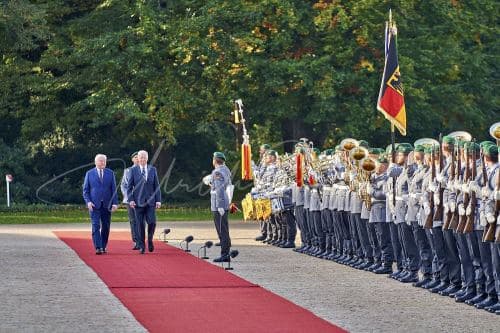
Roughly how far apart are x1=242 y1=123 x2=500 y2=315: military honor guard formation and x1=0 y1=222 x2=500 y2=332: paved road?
1.31ft

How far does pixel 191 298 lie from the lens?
1891 centimetres

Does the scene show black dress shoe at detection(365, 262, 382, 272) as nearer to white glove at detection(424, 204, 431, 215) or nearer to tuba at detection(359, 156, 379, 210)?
tuba at detection(359, 156, 379, 210)

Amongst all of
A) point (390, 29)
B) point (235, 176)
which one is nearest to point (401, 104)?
point (390, 29)

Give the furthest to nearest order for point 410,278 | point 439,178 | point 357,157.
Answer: point 357,157 → point 410,278 → point 439,178

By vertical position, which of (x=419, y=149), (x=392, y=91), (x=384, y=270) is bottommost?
(x=384, y=270)

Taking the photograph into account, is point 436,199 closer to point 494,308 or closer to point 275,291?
point 494,308

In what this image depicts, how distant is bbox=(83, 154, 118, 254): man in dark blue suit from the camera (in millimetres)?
28016

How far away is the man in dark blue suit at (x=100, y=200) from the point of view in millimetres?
28016

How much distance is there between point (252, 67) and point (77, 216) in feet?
25.1

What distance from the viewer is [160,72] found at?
1960 inches

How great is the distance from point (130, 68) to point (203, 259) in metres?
23.0

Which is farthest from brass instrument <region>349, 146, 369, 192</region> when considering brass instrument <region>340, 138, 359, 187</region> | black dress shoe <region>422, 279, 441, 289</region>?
black dress shoe <region>422, 279, 441, 289</region>

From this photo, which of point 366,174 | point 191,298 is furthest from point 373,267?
point 191,298

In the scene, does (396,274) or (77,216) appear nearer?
(396,274)
